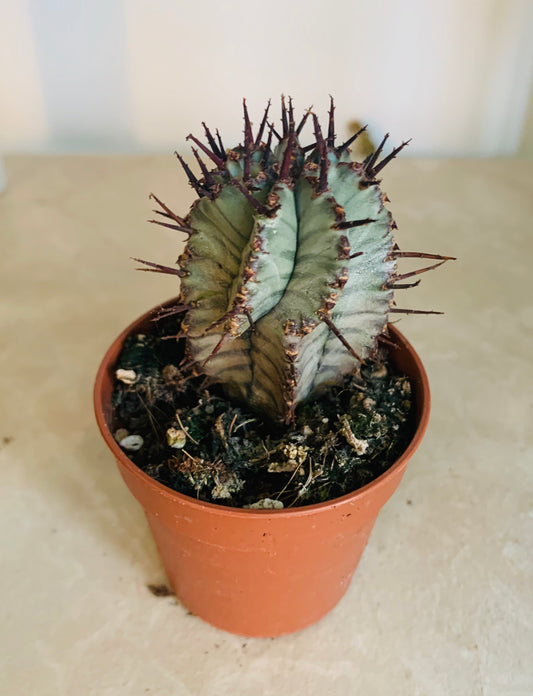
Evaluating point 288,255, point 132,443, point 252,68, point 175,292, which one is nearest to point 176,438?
point 132,443

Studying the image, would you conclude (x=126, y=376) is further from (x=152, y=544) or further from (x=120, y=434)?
(x=152, y=544)

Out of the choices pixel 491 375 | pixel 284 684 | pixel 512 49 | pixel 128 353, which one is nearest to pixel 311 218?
pixel 128 353

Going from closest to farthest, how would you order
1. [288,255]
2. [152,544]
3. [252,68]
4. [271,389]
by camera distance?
1. [288,255]
2. [271,389]
3. [152,544]
4. [252,68]

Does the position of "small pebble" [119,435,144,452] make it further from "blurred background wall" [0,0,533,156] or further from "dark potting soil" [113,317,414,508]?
"blurred background wall" [0,0,533,156]

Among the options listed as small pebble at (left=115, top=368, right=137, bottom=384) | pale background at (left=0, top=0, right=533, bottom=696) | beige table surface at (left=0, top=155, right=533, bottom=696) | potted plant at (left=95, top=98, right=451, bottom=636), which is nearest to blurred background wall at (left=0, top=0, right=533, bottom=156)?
pale background at (left=0, top=0, right=533, bottom=696)

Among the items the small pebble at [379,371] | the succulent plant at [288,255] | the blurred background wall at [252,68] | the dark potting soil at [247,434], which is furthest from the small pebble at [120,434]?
the blurred background wall at [252,68]

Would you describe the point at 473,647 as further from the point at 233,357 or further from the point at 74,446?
the point at 74,446
